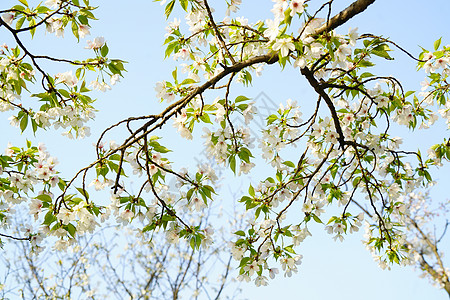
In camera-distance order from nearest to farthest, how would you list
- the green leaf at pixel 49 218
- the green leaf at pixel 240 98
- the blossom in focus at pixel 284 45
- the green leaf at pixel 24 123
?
the blossom in focus at pixel 284 45 < the green leaf at pixel 49 218 < the green leaf at pixel 240 98 < the green leaf at pixel 24 123

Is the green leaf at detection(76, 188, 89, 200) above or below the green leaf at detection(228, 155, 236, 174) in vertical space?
below

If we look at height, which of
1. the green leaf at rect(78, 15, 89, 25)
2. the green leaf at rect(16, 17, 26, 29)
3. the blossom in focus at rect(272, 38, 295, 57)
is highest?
the green leaf at rect(16, 17, 26, 29)

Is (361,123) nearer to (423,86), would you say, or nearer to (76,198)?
(423,86)

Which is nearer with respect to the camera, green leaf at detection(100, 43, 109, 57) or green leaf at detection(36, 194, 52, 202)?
green leaf at detection(36, 194, 52, 202)

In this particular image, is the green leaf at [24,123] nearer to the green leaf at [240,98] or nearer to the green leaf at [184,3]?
the green leaf at [184,3]

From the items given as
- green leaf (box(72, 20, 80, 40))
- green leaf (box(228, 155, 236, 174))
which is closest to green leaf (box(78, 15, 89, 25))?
green leaf (box(72, 20, 80, 40))

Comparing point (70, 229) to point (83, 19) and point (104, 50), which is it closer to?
point (104, 50)

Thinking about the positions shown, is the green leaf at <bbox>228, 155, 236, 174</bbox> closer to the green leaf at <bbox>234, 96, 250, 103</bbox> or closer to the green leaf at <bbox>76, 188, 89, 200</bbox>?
the green leaf at <bbox>234, 96, 250, 103</bbox>

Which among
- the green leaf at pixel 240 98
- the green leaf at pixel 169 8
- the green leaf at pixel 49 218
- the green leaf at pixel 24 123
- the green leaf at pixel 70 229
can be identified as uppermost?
the green leaf at pixel 169 8

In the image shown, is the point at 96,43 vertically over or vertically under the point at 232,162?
over

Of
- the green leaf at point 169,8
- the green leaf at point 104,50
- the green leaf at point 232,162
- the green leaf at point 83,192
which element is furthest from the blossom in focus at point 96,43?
the green leaf at point 232,162

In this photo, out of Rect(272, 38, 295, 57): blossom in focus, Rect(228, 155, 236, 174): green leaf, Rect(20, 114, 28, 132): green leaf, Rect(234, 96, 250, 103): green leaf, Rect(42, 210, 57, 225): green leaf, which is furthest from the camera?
Rect(20, 114, 28, 132): green leaf

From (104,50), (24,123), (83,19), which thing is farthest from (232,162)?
(24,123)

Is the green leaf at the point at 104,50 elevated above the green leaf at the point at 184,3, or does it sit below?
below
